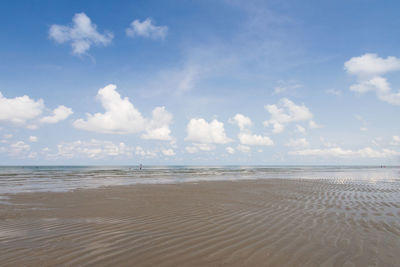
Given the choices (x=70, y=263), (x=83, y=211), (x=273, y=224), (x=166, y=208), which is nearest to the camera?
(x=70, y=263)

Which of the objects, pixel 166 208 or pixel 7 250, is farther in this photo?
pixel 166 208

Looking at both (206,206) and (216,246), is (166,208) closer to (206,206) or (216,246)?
(206,206)

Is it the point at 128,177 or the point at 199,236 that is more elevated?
the point at 199,236

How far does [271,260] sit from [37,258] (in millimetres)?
4717

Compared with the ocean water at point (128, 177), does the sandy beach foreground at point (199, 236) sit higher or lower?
higher

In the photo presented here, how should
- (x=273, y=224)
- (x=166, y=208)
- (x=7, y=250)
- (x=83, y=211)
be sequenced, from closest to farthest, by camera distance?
(x=7, y=250)
(x=273, y=224)
(x=83, y=211)
(x=166, y=208)

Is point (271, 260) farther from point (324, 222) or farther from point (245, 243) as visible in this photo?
point (324, 222)

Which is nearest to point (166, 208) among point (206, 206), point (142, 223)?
point (206, 206)

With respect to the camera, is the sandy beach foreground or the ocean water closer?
the sandy beach foreground

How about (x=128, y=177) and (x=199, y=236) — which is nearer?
(x=199, y=236)

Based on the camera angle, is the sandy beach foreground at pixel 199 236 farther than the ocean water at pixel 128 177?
No

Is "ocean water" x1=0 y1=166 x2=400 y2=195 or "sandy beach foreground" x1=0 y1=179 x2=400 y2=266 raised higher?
"sandy beach foreground" x1=0 y1=179 x2=400 y2=266

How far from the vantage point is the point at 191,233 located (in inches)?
251

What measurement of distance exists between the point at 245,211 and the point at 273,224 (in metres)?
2.12
